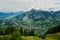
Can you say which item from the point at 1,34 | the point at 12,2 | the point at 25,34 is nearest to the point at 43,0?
the point at 12,2

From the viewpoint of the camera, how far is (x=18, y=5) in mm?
26922

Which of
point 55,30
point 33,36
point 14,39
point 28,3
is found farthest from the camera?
point 28,3

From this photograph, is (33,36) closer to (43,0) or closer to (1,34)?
Answer: (1,34)

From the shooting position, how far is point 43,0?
89.2 ft

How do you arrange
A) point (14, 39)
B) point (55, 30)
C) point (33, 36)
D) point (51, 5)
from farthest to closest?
point (51, 5) < point (55, 30) < point (33, 36) < point (14, 39)

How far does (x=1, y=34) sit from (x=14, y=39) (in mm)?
3752

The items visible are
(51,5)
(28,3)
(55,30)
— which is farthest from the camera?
(51,5)

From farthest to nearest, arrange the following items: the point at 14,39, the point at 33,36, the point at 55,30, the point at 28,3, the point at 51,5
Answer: the point at 51,5 < the point at 28,3 < the point at 55,30 < the point at 33,36 < the point at 14,39

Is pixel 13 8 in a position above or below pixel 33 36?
above

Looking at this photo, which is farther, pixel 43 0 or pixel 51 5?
pixel 51 5

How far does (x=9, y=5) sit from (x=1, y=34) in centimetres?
642

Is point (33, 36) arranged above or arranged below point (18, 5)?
below

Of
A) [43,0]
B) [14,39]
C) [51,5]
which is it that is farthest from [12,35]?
[51,5]

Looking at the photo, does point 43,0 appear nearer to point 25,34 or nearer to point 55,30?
point 55,30
